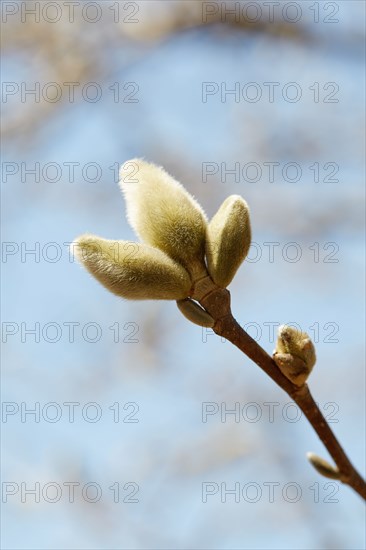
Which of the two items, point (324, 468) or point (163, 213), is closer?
point (324, 468)

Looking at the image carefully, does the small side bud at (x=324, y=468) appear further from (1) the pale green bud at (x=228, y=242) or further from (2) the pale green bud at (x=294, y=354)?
(1) the pale green bud at (x=228, y=242)

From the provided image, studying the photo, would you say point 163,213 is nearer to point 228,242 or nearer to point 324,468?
point 228,242

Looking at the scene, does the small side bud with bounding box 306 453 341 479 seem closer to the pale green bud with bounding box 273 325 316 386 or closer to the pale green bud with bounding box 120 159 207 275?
the pale green bud with bounding box 273 325 316 386

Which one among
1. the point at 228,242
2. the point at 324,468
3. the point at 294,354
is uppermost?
the point at 228,242

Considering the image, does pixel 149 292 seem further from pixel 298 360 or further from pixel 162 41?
pixel 162 41

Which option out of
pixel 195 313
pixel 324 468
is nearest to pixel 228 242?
pixel 195 313

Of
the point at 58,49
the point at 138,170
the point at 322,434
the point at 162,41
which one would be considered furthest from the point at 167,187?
the point at 58,49
